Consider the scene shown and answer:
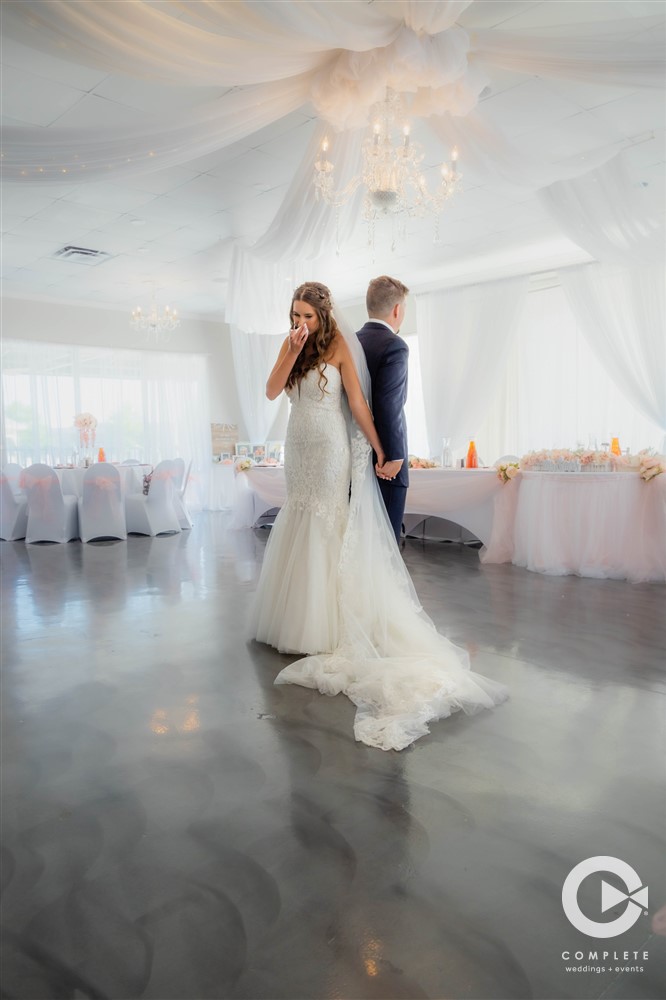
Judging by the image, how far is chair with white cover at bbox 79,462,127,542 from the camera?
320 inches

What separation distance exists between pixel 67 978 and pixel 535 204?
7529 mm

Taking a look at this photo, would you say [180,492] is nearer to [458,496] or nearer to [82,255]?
[82,255]

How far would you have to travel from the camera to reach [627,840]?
1.65m

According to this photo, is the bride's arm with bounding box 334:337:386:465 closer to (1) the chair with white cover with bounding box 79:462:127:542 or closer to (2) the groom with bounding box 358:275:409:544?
(2) the groom with bounding box 358:275:409:544

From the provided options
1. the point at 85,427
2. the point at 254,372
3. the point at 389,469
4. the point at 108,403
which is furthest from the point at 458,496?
the point at 108,403

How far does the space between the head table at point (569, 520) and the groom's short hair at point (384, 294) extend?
9.45 feet

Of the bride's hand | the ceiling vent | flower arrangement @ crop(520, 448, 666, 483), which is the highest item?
the ceiling vent

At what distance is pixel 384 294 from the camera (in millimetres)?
3119

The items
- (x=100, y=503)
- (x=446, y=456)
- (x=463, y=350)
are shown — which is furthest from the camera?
(x=463, y=350)

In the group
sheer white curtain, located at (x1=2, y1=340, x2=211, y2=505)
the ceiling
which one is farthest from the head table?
sheer white curtain, located at (x1=2, y1=340, x2=211, y2=505)

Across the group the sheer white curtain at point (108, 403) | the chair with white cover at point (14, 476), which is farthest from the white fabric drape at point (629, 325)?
the chair with white cover at point (14, 476)

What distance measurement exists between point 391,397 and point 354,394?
0.17 m

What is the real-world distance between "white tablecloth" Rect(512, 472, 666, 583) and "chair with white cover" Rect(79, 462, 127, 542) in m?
5.00

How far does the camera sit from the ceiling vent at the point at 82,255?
827 centimetres
